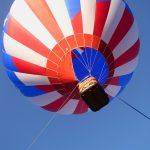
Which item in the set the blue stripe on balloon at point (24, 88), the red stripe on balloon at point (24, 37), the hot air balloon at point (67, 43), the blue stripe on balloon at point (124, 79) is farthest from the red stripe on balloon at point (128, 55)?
the blue stripe on balloon at point (24, 88)

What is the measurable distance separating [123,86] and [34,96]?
234 centimetres

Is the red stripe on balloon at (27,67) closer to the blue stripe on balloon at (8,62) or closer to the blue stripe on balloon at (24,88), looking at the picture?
the blue stripe on balloon at (8,62)

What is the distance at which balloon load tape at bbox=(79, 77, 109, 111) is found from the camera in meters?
8.83

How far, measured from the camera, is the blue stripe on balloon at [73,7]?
32.2 feet

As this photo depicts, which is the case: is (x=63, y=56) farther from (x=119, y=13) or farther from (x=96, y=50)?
(x=119, y=13)

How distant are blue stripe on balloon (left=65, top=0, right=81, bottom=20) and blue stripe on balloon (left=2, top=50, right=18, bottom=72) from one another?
192 centimetres

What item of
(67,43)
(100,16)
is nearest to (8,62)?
(67,43)

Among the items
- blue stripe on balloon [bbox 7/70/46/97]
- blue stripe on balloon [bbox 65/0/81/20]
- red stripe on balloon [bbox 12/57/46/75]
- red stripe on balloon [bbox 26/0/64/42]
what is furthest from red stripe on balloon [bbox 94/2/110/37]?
blue stripe on balloon [bbox 7/70/46/97]

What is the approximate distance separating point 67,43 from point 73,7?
0.84 m

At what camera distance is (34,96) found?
36.1 ft

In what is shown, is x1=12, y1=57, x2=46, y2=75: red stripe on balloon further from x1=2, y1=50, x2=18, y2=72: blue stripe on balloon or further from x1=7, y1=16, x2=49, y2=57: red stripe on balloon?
x1=7, y1=16, x2=49, y2=57: red stripe on balloon

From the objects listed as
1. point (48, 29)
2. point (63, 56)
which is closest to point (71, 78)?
point (63, 56)

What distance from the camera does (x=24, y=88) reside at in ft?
35.5

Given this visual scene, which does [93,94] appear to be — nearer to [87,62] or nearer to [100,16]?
[87,62]
